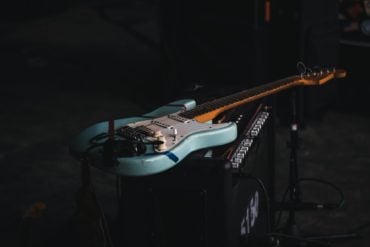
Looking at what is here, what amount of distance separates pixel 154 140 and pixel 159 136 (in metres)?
0.03

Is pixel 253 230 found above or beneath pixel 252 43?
beneath

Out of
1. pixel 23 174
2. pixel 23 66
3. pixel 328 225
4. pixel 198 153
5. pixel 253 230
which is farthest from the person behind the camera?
pixel 23 66

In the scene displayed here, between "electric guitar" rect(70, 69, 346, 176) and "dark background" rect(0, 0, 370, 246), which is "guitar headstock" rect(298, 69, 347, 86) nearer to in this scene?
"electric guitar" rect(70, 69, 346, 176)

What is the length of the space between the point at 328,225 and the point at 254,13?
5.97 feet

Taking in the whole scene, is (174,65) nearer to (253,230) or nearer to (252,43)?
(252,43)

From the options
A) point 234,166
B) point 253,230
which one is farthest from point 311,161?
point 234,166

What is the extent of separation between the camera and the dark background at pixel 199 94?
16.1ft

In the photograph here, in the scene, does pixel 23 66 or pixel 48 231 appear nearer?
pixel 48 231

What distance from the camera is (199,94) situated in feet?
12.6

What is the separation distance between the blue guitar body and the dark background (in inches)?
21.1

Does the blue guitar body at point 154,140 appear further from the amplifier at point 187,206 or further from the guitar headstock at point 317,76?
the guitar headstock at point 317,76

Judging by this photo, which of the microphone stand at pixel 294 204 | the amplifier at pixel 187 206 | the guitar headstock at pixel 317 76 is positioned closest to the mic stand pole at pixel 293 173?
the microphone stand at pixel 294 204

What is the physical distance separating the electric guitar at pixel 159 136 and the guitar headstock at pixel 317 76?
0.19 m

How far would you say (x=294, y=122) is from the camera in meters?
4.03
